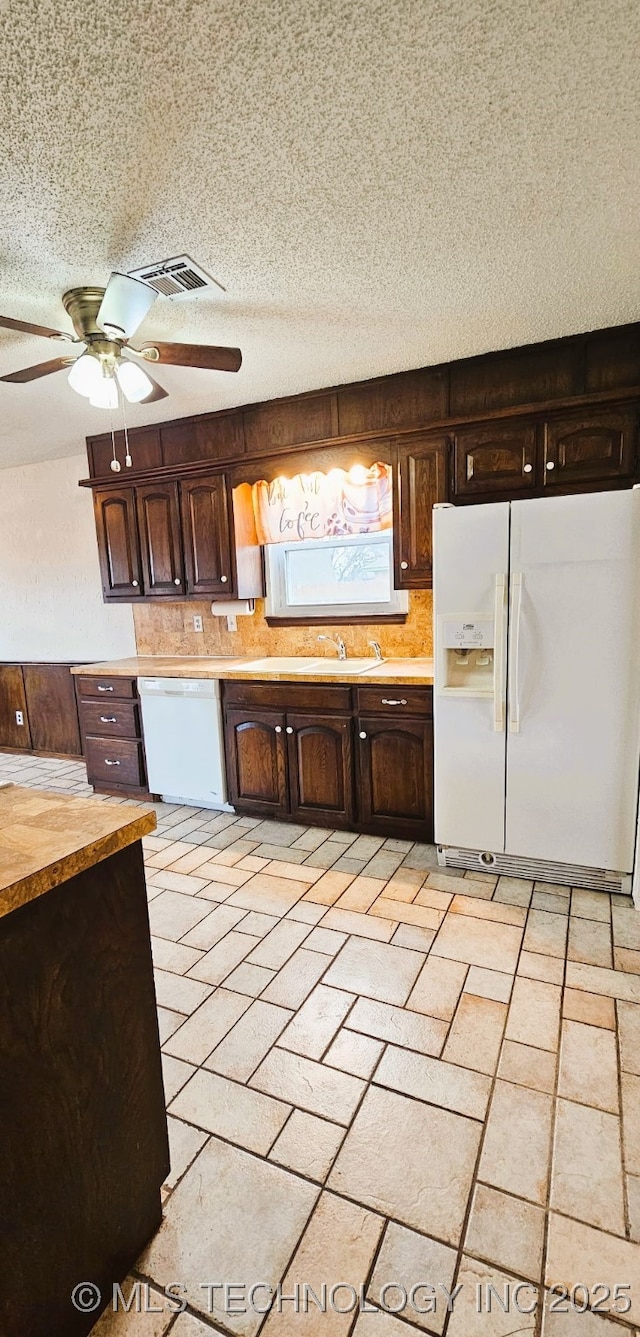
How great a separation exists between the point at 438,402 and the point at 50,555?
365 centimetres

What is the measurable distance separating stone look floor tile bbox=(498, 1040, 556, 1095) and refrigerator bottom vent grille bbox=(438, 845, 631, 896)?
1009 millimetres

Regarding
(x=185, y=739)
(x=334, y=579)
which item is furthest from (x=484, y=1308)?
(x=334, y=579)

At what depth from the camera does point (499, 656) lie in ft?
8.16

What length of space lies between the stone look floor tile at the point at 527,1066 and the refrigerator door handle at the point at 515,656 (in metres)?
1.22

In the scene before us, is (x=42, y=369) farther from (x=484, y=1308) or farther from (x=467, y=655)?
(x=484, y=1308)

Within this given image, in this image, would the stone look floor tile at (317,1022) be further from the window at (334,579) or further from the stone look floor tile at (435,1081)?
the window at (334,579)

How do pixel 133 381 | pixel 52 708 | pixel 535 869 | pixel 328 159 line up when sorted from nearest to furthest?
pixel 328 159 < pixel 133 381 < pixel 535 869 < pixel 52 708

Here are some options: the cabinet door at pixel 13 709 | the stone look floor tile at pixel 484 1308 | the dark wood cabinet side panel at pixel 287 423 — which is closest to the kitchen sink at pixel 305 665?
the dark wood cabinet side panel at pixel 287 423

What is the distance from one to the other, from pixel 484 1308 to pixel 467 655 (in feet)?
7.04

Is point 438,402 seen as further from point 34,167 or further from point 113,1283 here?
point 113,1283

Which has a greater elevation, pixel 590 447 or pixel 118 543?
pixel 590 447

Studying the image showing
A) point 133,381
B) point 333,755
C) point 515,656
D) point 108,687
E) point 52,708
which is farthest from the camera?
point 52,708

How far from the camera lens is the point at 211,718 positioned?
3482 millimetres

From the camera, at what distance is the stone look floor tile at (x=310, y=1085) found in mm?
1560
